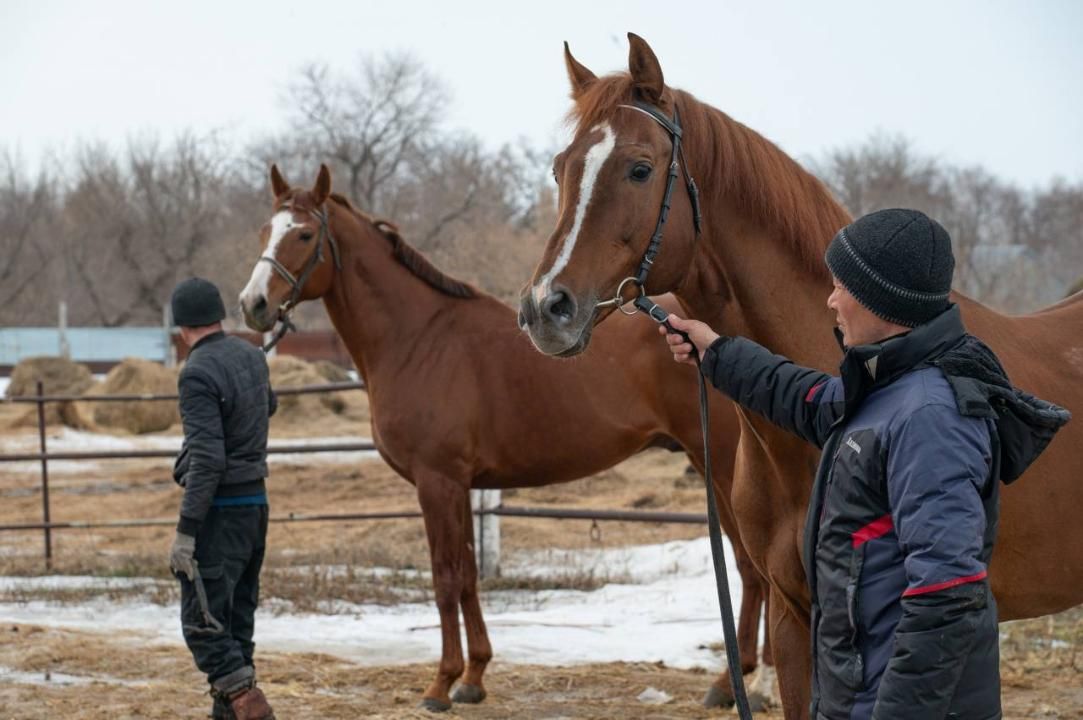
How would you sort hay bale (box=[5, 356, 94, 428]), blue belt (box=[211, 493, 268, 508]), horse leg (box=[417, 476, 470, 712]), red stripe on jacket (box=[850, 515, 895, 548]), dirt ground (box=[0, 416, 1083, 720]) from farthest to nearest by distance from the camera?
1. hay bale (box=[5, 356, 94, 428])
2. horse leg (box=[417, 476, 470, 712])
3. dirt ground (box=[0, 416, 1083, 720])
4. blue belt (box=[211, 493, 268, 508])
5. red stripe on jacket (box=[850, 515, 895, 548])

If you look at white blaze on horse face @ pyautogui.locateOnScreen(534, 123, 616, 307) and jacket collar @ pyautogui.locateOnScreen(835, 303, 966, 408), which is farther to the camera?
white blaze on horse face @ pyautogui.locateOnScreen(534, 123, 616, 307)

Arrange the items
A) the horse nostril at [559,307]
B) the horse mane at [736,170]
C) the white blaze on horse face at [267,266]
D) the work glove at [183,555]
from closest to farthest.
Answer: the horse nostril at [559,307] → the horse mane at [736,170] → the work glove at [183,555] → the white blaze on horse face at [267,266]

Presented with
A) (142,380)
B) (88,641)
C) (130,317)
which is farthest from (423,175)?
(88,641)

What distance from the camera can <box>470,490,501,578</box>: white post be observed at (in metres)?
8.20

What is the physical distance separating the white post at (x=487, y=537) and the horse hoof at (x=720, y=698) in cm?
313

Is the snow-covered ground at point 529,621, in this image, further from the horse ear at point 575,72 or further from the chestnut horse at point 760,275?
the horse ear at point 575,72

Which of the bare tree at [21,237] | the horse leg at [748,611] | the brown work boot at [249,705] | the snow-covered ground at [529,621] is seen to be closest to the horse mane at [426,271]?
the horse leg at [748,611]

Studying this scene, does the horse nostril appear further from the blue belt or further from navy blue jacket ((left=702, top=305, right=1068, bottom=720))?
the blue belt

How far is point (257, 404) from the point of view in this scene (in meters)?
4.91

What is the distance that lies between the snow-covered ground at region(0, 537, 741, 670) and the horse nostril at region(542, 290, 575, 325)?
3.94 m

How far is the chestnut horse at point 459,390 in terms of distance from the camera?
5516 mm

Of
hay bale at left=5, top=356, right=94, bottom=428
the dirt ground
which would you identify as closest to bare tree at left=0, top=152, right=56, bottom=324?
hay bale at left=5, top=356, right=94, bottom=428

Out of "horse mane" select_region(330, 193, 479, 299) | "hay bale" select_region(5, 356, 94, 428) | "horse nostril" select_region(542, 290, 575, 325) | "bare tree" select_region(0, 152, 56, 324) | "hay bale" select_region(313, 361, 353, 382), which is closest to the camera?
"horse nostril" select_region(542, 290, 575, 325)

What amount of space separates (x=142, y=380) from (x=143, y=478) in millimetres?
6475
